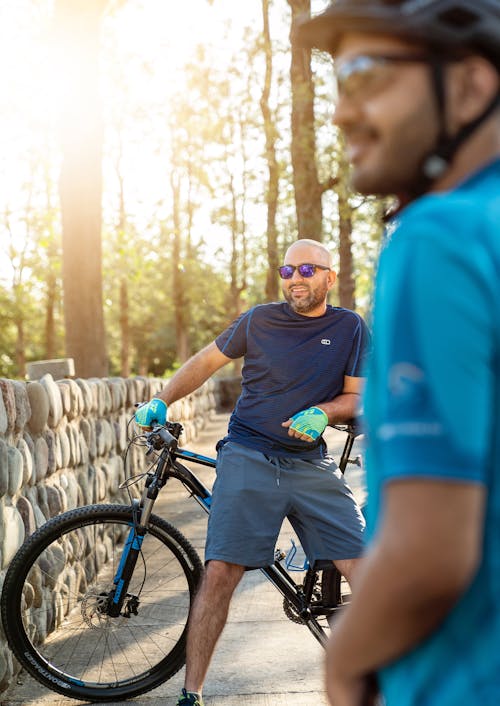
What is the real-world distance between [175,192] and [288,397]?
3664 cm

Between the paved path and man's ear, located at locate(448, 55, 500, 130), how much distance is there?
376cm

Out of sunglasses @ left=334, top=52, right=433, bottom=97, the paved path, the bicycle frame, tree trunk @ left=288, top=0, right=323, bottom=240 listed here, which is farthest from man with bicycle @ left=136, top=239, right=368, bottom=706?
tree trunk @ left=288, top=0, right=323, bottom=240

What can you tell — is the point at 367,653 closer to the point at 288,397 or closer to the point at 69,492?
the point at 288,397

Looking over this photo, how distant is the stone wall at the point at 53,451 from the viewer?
16.5 feet

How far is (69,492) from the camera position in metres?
6.59

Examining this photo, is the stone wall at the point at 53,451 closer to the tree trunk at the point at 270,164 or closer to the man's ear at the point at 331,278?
the man's ear at the point at 331,278

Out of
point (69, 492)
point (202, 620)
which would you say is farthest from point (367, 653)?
point (69, 492)

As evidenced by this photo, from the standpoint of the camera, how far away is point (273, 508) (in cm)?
452

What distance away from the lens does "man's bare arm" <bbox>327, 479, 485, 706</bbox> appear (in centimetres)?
116

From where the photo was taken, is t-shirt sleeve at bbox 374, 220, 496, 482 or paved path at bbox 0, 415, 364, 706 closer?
t-shirt sleeve at bbox 374, 220, 496, 482

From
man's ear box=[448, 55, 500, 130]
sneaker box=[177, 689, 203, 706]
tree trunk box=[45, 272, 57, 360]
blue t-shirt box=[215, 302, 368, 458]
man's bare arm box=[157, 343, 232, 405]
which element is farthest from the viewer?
tree trunk box=[45, 272, 57, 360]

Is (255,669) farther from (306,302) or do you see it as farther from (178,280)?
(178,280)

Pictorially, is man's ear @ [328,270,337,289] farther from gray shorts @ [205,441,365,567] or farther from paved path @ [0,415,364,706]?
paved path @ [0,415,364,706]

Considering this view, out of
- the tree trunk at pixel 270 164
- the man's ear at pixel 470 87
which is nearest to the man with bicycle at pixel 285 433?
the man's ear at pixel 470 87
